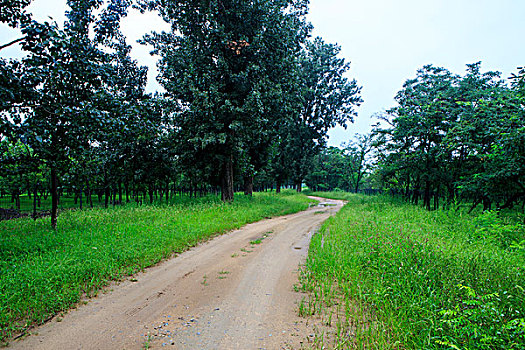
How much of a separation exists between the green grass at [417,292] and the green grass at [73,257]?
3.81 meters

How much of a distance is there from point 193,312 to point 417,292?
3.46 m

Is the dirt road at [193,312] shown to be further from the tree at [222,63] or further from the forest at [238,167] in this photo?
the tree at [222,63]

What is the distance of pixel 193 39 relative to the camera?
55.3ft

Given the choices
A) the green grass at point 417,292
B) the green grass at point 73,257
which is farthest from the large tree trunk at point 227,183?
the green grass at point 417,292

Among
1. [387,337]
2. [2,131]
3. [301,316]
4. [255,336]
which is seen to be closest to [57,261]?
[2,131]

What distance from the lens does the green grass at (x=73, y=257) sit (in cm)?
410

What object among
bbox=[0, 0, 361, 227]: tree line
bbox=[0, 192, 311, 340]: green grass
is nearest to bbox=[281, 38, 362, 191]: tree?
bbox=[0, 0, 361, 227]: tree line

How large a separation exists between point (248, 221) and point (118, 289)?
8404 mm

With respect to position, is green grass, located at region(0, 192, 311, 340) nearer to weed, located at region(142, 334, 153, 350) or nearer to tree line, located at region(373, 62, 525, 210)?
weed, located at region(142, 334, 153, 350)

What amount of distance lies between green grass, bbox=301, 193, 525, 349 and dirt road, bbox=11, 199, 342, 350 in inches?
24.4

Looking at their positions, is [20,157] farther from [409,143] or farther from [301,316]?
[409,143]

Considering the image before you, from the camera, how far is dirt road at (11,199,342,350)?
3.39 m

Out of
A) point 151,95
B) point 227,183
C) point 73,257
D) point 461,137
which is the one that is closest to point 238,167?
point 227,183

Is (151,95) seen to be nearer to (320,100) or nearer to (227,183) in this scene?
(227,183)
